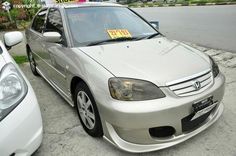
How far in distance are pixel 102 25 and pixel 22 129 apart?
1.84m

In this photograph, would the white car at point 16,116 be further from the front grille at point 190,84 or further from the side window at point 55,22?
the front grille at point 190,84

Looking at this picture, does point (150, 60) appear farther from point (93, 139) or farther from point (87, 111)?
point (93, 139)

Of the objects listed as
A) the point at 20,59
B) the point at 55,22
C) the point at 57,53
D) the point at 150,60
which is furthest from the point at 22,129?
the point at 20,59

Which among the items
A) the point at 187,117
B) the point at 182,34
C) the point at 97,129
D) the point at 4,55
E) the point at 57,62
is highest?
the point at 4,55

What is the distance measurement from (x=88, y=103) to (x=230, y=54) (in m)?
4.08

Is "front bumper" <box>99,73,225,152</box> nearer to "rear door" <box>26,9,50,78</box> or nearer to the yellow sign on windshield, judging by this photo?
the yellow sign on windshield

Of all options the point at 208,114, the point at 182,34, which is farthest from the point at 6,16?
the point at 208,114

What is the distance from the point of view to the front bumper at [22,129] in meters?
2.04

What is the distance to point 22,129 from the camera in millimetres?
2145

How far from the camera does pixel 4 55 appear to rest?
2.70m

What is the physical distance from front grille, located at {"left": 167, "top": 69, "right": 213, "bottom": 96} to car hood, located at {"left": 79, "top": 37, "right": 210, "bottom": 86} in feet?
0.15

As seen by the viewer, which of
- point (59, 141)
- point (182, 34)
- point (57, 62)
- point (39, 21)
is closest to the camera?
point (59, 141)

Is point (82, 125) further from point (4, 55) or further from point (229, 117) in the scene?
point (229, 117)

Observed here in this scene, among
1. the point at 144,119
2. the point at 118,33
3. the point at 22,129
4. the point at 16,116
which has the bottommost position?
Result: the point at 144,119
